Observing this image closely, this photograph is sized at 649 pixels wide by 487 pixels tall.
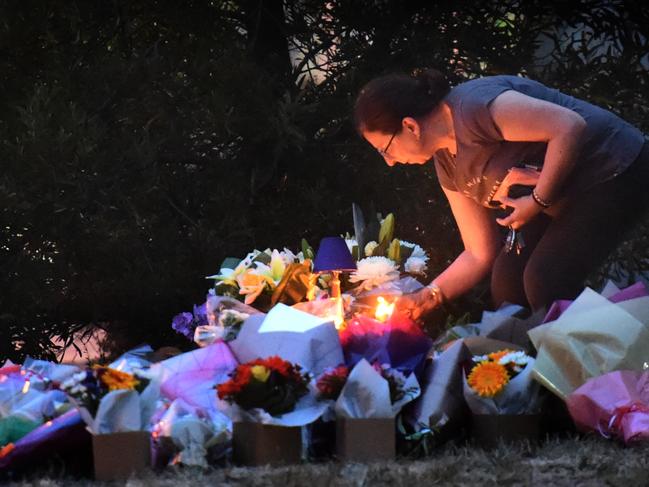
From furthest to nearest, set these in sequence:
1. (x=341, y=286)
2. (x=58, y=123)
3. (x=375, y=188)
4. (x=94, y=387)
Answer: (x=375, y=188) → (x=58, y=123) → (x=341, y=286) → (x=94, y=387)

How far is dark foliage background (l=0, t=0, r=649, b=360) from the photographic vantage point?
5.23 metres

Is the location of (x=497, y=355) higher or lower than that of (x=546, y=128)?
lower

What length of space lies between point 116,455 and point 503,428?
1078 mm

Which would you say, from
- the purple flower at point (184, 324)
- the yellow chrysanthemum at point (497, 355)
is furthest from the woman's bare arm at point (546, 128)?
the purple flower at point (184, 324)

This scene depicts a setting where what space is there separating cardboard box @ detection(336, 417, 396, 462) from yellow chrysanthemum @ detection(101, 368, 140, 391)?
0.57 m

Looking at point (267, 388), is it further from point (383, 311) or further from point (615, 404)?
point (615, 404)

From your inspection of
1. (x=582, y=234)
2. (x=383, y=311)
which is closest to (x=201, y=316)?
(x=383, y=311)

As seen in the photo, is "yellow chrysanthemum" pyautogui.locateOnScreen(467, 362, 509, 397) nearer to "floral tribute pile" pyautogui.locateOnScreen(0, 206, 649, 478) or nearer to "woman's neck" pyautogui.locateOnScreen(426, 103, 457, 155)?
"floral tribute pile" pyautogui.locateOnScreen(0, 206, 649, 478)

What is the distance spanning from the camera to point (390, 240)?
4.72 meters

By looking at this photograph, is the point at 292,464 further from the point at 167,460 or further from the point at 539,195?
the point at 539,195

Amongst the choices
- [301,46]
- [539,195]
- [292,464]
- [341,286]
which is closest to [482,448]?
[292,464]

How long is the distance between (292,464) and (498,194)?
1299 mm

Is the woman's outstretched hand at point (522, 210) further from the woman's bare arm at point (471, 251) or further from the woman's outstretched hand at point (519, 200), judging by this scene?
the woman's bare arm at point (471, 251)

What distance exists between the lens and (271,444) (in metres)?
3.09
